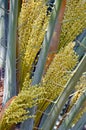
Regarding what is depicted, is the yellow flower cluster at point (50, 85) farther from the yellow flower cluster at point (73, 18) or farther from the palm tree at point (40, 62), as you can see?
the yellow flower cluster at point (73, 18)

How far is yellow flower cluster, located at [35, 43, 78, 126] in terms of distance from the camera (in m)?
1.46

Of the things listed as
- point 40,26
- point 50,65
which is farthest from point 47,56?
point 40,26

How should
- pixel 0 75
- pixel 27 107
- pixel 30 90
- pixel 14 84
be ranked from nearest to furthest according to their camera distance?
pixel 30 90 → pixel 27 107 → pixel 14 84 → pixel 0 75

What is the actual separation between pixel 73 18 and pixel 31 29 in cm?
19

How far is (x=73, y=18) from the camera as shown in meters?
1.54

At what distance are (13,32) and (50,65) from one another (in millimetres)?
210

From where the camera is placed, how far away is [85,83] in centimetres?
147

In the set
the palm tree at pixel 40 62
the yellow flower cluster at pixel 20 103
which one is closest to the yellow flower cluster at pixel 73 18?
the palm tree at pixel 40 62

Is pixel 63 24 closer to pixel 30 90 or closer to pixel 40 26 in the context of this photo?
pixel 40 26

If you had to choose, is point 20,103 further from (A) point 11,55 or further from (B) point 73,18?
(B) point 73,18

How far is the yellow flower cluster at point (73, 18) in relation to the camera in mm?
1544

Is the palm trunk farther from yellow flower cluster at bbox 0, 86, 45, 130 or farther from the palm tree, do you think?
yellow flower cluster at bbox 0, 86, 45, 130

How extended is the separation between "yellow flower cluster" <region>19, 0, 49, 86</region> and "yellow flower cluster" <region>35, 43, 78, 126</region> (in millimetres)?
116

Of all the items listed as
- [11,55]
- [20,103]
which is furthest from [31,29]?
[20,103]
